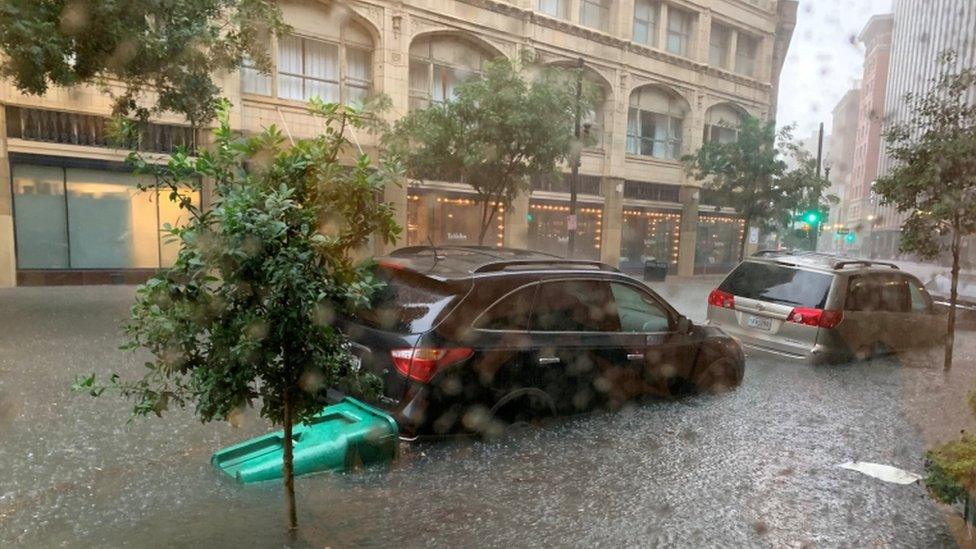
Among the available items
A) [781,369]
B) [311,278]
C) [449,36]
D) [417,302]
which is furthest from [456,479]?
[449,36]

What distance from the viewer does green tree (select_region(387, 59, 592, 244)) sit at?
1480 cm

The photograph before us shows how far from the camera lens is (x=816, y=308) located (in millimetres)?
8180

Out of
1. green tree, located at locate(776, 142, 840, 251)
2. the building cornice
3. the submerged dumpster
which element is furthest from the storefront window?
green tree, located at locate(776, 142, 840, 251)

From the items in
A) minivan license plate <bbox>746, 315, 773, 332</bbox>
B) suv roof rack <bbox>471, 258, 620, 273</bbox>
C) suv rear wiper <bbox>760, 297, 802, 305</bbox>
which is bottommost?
minivan license plate <bbox>746, 315, 773, 332</bbox>

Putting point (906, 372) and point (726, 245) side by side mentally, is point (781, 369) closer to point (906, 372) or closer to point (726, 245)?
point (906, 372)

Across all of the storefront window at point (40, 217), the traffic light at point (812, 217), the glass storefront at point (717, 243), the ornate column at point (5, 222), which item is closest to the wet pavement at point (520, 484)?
the ornate column at point (5, 222)

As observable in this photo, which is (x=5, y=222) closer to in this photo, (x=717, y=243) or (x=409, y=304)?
(x=409, y=304)

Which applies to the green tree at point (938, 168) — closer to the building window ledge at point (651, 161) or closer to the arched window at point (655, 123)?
the building window ledge at point (651, 161)

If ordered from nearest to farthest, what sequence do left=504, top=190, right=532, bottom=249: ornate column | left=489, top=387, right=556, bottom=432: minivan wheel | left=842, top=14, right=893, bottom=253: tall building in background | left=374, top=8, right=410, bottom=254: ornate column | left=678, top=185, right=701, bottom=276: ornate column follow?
left=489, top=387, right=556, bottom=432: minivan wheel → left=374, top=8, right=410, bottom=254: ornate column → left=842, top=14, right=893, bottom=253: tall building in background → left=504, top=190, right=532, bottom=249: ornate column → left=678, top=185, right=701, bottom=276: ornate column

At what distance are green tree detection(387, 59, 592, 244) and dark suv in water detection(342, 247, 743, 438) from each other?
9.32m

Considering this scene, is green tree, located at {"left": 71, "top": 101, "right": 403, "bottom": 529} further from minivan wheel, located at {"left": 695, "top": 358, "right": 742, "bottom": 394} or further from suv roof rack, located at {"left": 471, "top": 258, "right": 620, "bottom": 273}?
minivan wheel, located at {"left": 695, "top": 358, "right": 742, "bottom": 394}

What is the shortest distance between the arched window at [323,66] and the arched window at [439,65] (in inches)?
64.9

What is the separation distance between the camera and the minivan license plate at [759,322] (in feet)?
27.8

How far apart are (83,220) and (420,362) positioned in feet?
48.6
